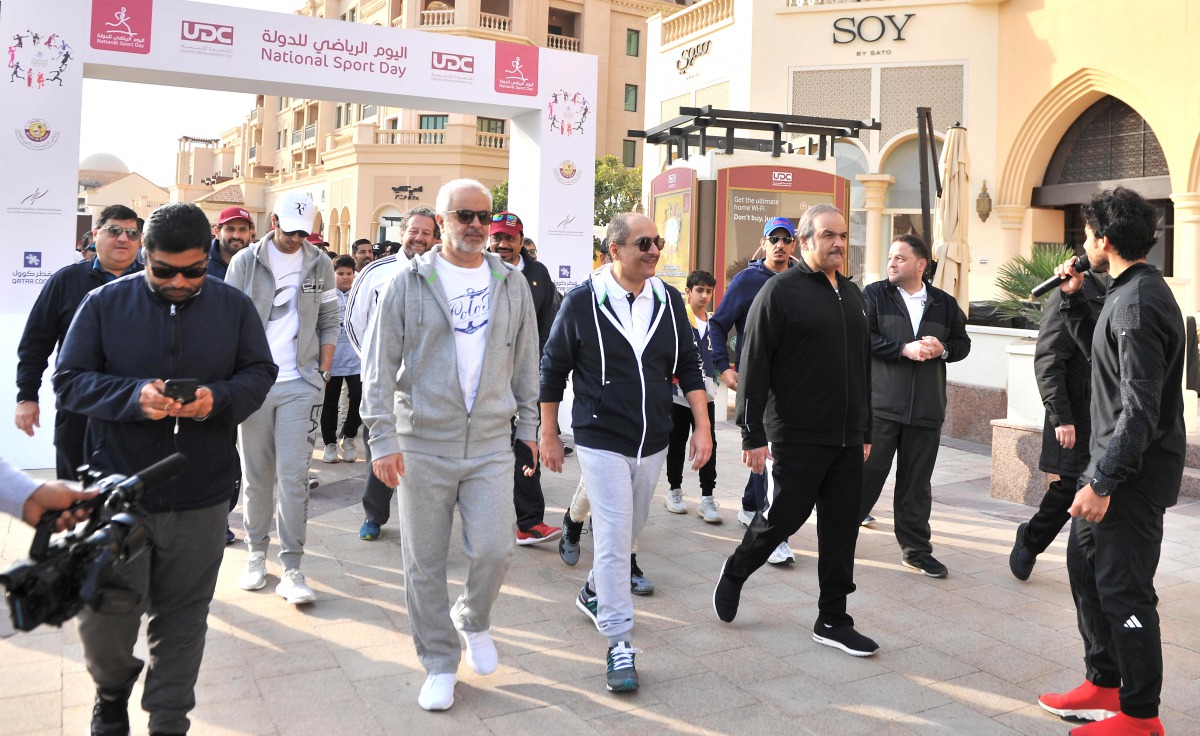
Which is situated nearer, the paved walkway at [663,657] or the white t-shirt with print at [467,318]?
the paved walkway at [663,657]

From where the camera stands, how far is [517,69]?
1068 cm

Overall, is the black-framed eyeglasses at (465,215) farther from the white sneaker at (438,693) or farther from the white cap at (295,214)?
the white sneaker at (438,693)

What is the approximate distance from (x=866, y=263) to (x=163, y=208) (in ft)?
71.3

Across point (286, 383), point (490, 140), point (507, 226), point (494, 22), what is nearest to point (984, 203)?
point (507, 226)

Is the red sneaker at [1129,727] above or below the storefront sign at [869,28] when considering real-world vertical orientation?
below

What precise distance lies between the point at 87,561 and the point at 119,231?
11.1ft

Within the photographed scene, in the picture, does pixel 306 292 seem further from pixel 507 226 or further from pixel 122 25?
pixel 122 25

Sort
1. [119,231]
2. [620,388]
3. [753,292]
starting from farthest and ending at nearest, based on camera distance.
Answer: [753,292], [119,231], [620,388]

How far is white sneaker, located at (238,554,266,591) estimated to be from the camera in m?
5.13

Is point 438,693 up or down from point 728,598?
down

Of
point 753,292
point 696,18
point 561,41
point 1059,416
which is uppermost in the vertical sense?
point 561,41

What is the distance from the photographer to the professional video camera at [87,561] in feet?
7.19

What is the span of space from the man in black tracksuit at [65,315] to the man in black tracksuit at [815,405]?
2884 mm

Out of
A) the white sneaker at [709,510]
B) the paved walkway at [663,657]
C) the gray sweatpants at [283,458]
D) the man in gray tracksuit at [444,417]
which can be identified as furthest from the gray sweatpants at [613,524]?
the white sneaker at [709,510]
